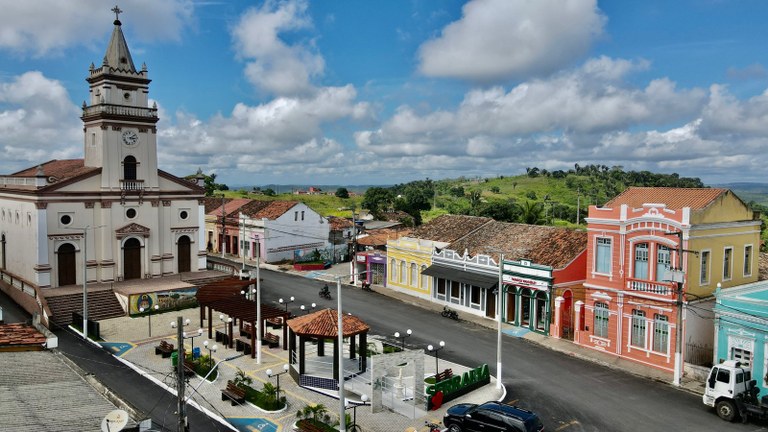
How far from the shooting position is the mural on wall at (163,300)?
36.4 m

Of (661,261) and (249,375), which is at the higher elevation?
(661,261)

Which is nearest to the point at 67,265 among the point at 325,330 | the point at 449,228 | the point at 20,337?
the point at 20,337

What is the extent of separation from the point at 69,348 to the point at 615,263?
2784 cm

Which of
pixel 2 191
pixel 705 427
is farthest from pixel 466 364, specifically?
pixel 2 191

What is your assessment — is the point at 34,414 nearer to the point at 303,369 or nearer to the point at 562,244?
the point at 303,369

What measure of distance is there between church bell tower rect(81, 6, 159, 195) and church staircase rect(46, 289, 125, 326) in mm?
8084

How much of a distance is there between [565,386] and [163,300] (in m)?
25.7

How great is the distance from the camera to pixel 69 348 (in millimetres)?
29359

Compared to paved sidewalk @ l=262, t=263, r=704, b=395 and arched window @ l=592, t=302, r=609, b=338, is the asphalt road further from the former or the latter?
arched window @ l=592, t=302, r=609, b=338

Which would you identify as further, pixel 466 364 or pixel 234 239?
pixel 234 239

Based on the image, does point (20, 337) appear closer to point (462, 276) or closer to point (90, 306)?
point (90, 306)

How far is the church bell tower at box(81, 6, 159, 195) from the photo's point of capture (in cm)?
4144

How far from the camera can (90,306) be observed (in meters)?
36.1

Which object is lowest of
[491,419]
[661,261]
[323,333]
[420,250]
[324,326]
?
[491,419]
